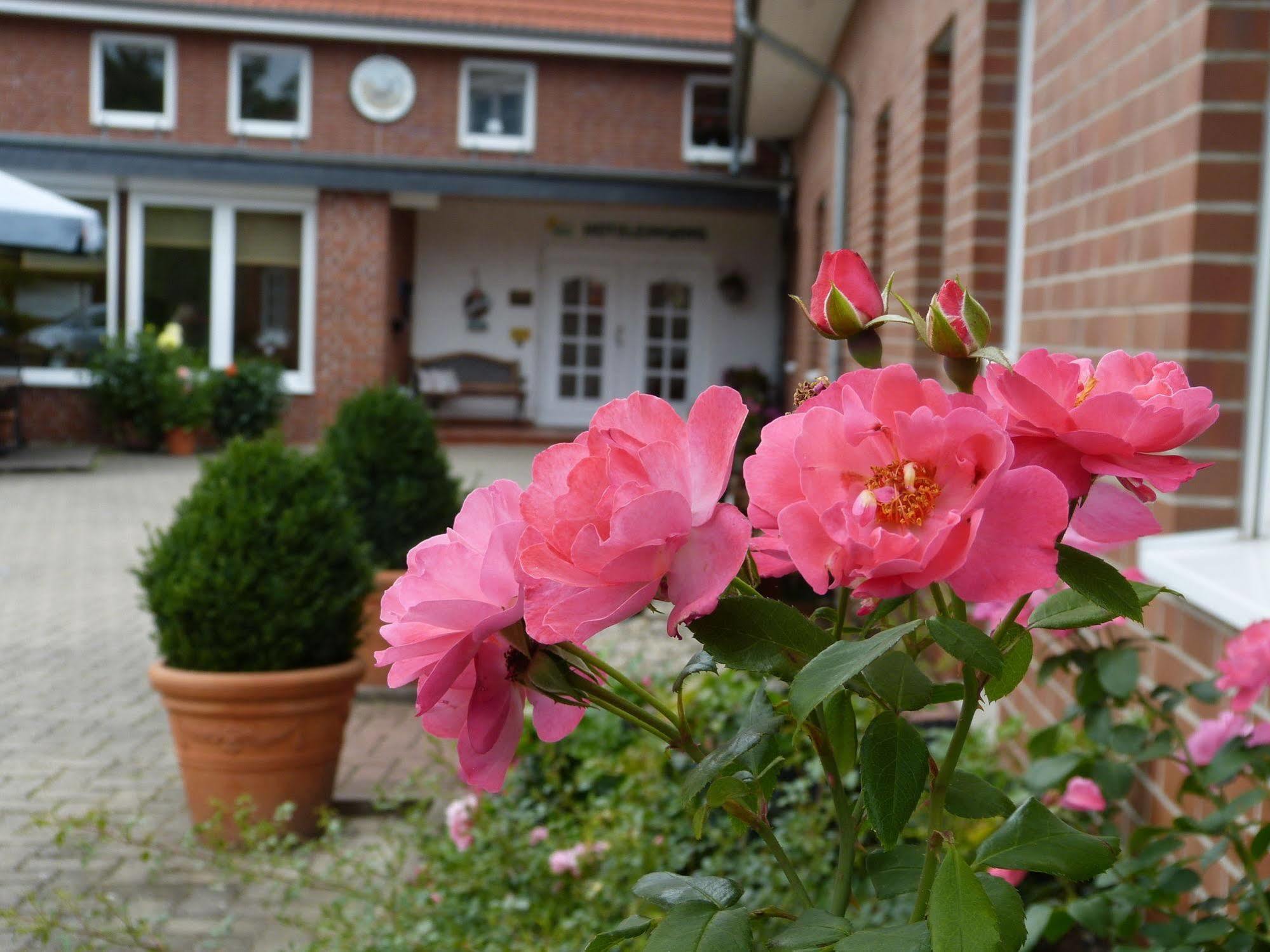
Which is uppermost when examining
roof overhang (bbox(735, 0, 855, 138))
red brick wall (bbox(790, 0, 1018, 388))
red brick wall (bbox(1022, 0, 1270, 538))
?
roof overhang (bbox(735, 0, 855, 138))

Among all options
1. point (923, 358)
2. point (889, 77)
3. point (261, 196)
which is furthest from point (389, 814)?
point (261, 196)

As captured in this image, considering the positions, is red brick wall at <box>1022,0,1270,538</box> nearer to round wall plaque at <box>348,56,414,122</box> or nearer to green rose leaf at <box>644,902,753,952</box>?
green rose leaf at <box>644,902,753,952</box>

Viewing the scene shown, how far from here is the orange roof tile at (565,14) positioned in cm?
1881

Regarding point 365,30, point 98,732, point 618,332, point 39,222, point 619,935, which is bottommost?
point 98,732

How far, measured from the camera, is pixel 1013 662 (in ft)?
2.89

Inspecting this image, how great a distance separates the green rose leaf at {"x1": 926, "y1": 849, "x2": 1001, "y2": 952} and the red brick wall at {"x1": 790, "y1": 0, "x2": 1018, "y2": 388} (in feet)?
14.6

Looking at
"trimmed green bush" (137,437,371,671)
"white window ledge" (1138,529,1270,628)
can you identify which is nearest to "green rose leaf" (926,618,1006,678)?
"white window ledge" (1138,529,1270,628)

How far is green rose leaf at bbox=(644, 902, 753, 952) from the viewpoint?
0.84 meters

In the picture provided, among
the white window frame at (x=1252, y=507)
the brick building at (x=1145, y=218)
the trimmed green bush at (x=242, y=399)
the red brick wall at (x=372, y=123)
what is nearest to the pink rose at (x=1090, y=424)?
the brick building at (x=1145, y=218)

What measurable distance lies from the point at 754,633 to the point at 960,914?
18 cm

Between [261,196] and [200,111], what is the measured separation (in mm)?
1345

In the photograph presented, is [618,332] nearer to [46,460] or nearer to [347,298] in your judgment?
[347,298]

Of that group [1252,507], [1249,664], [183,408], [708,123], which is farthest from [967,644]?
[708,123]

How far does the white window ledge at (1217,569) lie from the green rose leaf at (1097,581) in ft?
5.57
